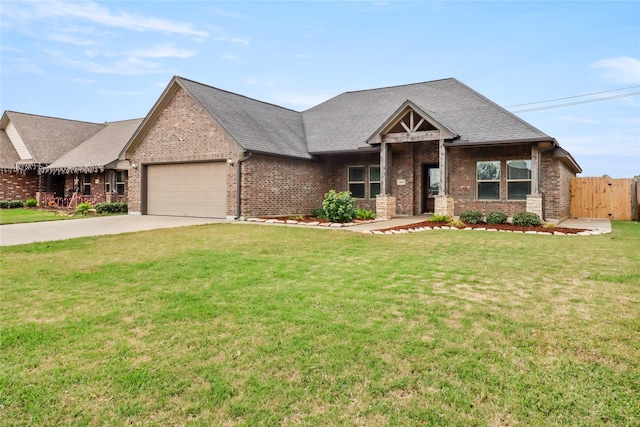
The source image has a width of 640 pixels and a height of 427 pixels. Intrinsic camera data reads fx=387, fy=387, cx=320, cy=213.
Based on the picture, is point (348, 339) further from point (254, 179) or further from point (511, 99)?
point (511, 99)

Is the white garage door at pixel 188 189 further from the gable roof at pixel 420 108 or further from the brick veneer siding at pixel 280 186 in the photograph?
the gable roof at pixel 420 108

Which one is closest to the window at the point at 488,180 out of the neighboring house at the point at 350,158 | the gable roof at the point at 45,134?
the neighboring house at the point at 350,158

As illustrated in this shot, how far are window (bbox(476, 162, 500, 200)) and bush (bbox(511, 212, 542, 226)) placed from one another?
7.44 feet

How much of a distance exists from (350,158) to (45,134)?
23.8 meters

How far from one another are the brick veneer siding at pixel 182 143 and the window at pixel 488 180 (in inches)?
395

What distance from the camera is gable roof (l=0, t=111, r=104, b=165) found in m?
26.7

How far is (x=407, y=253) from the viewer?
26.5 ft

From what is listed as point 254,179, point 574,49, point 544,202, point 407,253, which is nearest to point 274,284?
point 407,253

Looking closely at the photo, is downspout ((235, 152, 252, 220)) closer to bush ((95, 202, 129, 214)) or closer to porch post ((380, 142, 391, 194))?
porch post ((380, 142, 391, 194))

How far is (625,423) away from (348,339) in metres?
2.08

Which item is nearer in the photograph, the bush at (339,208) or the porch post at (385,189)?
the bush at (339,208)

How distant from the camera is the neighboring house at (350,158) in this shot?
15250 mm

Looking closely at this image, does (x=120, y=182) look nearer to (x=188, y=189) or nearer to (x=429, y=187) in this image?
(x=188, y=189)

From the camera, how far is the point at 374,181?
18.7m
